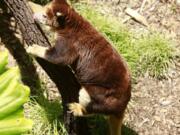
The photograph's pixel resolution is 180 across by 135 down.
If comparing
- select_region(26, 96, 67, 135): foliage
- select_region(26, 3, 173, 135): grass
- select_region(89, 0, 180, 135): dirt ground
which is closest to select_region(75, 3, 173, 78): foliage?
select_region(26, 3, 173, 135): grass


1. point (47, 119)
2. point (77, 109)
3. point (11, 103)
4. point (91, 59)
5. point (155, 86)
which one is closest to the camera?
point (11, 103)

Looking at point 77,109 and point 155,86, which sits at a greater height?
point 77,109


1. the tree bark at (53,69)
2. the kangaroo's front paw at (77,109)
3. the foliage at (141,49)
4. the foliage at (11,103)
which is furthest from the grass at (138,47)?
the foliage at (11,103)

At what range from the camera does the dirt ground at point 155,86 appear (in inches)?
227

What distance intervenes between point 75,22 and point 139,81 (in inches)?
70.4

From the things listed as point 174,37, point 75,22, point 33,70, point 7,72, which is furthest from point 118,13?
point 7,72

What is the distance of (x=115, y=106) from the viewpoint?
182 inches

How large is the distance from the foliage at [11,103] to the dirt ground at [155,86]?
2.99 meters

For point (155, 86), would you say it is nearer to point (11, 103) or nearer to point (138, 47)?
point (138, 47)

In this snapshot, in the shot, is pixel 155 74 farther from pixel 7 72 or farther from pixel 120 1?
pixel 7 72

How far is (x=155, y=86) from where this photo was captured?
6.07 meters

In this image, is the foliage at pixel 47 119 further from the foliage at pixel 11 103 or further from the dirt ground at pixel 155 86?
the foliage at pixel 11 103

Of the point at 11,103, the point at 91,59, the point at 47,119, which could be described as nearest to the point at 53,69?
the point at 91,59

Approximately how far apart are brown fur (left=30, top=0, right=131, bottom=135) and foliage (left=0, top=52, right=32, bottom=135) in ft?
5.23
